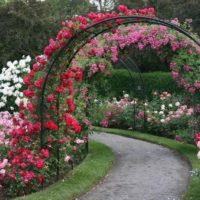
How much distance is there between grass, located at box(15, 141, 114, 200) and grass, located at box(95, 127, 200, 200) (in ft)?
5.26

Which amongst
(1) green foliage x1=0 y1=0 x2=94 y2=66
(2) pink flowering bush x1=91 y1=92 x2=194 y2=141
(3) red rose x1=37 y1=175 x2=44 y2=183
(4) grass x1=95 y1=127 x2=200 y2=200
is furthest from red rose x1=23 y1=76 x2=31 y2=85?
(1) green foliage x1=0 y1=0 x2=94 y2=66

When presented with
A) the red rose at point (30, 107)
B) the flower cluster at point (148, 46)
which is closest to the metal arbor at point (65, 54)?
the red rose at point (30, 107)

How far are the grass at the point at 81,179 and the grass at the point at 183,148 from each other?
5.26 ft

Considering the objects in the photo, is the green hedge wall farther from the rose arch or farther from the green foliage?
the rose arch

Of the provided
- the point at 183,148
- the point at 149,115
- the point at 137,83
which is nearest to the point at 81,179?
the point at 183,148

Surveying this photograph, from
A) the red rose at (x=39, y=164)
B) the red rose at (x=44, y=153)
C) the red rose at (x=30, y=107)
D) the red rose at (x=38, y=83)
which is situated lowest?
the red rose at (x=39, y=164)

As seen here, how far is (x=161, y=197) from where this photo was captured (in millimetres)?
7805

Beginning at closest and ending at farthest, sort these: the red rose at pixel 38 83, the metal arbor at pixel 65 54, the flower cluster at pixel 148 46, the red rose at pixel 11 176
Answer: the red rose at pixel 11 176 < the metal arbor at pixel 65 54 < the red rose at pixel 38 83 < the flower cluster at pixel 148 46

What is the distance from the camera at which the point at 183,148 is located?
1208 cm

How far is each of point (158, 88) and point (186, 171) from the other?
37.3 feet

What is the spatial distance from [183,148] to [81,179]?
4028mm

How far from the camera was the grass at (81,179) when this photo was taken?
767 centimetres

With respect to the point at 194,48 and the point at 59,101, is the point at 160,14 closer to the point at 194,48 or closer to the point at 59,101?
the point at 194,48

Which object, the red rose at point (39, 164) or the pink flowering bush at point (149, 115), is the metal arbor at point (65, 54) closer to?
the red rose at point (39, 164)
